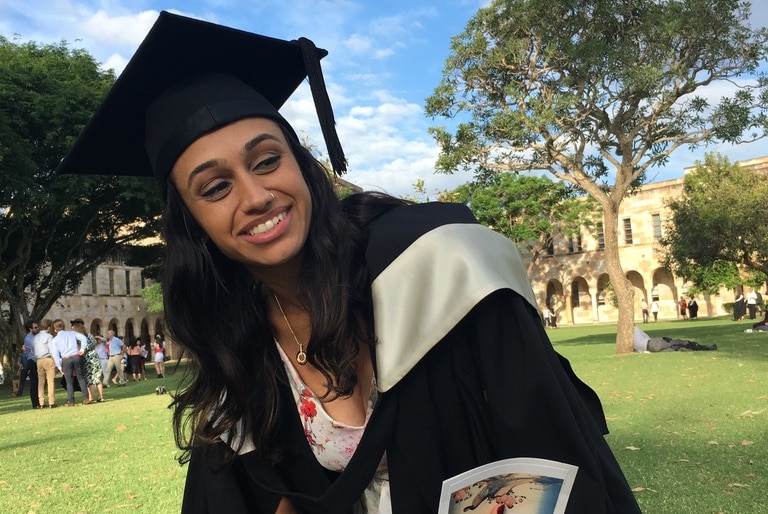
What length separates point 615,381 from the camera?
10.5 meters

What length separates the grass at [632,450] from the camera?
4.40 meters

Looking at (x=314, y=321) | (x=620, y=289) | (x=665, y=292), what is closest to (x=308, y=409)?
(x=314, y=321)

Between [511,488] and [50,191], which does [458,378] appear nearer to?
[511,488]

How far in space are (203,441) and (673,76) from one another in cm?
1561

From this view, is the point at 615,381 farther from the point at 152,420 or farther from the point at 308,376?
the point at 308,376

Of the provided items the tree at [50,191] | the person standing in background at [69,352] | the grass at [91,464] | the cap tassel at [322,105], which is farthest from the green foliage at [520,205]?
the cap tassel at [322,105]

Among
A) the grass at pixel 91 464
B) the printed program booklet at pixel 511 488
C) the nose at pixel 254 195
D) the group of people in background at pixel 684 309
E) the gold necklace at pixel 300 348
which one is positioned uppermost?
the nose at pixel 254 195

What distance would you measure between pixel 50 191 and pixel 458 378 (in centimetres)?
2186

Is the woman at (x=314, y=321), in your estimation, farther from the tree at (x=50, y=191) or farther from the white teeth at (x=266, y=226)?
the tree at (x=50, y=191)

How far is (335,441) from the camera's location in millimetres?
1955

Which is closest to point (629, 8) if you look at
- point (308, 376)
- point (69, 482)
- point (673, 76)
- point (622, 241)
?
point (673, 76)

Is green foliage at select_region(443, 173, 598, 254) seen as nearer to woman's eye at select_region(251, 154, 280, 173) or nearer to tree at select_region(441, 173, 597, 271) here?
tree at select_region(441, 173, 597, 271)

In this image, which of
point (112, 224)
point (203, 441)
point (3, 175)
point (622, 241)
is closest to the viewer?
point (203, 441)

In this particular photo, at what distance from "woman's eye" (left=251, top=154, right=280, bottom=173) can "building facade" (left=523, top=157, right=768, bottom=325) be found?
158 feet
